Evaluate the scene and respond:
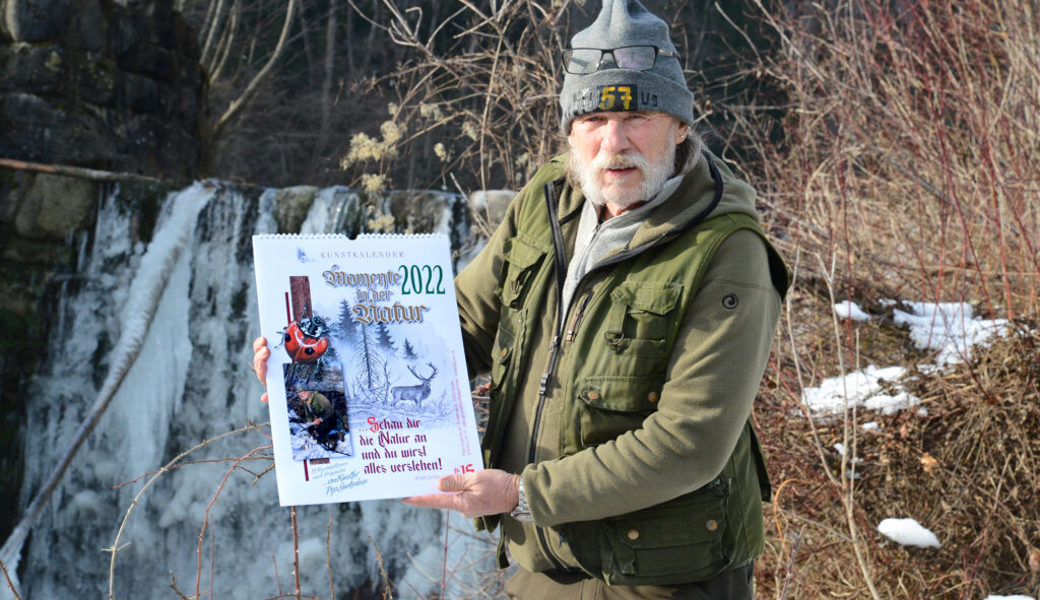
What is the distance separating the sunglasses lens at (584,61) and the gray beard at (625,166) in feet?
0.53

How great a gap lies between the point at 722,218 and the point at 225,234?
20.1 ft

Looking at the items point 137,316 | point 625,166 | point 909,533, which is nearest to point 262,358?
point 625,166

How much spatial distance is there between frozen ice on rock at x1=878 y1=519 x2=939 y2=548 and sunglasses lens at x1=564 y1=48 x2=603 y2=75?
8.05ft

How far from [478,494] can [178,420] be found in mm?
5798

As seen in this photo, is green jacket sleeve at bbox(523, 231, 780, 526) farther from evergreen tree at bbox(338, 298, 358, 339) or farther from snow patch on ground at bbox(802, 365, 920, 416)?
snow patch on ground at bbox(802, 365, 920, 416)

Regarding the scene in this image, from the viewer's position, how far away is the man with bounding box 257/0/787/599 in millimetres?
1770

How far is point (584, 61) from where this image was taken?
1.98 meters

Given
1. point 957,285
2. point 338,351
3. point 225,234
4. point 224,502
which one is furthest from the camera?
point 225,234

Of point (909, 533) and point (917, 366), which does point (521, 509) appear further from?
point (917, 366)

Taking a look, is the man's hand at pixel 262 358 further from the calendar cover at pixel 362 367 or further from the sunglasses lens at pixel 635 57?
the sunglasses lens at pixel 635 57

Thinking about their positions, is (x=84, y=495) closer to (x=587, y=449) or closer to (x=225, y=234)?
(x=225, y=234)

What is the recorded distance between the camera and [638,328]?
1822mm

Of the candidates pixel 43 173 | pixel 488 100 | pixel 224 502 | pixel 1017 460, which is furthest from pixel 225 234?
pixel 1017 460

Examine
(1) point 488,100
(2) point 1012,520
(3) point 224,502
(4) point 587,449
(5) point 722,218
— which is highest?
(1) point 488,100
